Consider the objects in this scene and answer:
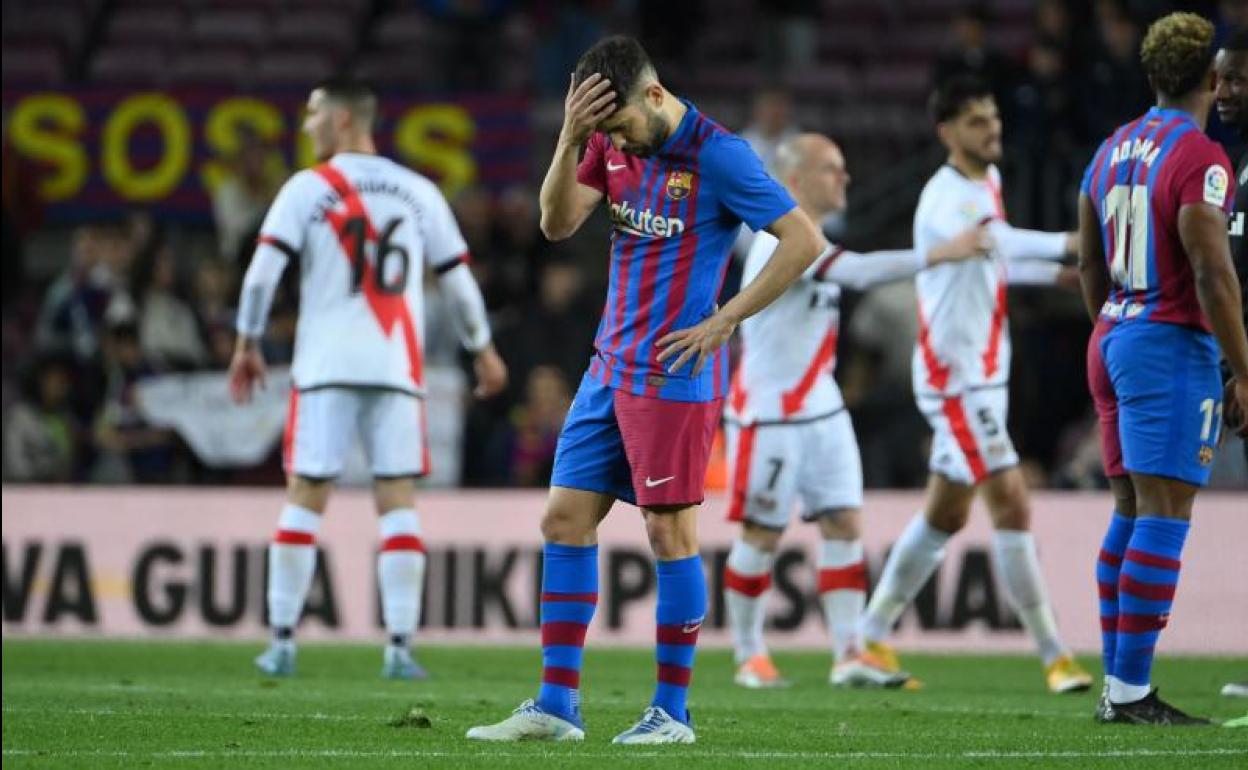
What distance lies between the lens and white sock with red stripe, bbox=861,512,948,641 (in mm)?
10180

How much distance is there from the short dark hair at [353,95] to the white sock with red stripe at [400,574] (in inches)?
73.0

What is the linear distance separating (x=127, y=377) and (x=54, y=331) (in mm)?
1057

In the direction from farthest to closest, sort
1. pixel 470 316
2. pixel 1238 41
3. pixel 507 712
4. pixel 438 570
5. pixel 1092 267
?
pixel 438 570
pixel 470 316
pixel 507 712
pixel 1092 267
pixel 1238 41

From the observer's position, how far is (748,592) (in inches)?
403

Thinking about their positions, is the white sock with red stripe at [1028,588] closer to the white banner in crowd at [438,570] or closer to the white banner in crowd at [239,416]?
the white banner in crowd at [438,570]

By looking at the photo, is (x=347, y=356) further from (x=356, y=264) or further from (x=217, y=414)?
(x=217, y=414)

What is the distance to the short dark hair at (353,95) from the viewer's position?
34.3ft

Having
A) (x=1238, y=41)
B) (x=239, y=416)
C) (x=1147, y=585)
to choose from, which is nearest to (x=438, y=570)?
(x=239, y=416)

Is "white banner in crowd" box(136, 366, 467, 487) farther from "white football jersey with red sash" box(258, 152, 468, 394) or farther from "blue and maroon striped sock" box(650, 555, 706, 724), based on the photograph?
"blue and maroon striped sock" box(650, 555, 706, 724)

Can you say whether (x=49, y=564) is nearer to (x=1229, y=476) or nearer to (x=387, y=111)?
(x=387, y=111)

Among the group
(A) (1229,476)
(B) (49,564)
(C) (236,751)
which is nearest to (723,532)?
A: (A) (1229,476)

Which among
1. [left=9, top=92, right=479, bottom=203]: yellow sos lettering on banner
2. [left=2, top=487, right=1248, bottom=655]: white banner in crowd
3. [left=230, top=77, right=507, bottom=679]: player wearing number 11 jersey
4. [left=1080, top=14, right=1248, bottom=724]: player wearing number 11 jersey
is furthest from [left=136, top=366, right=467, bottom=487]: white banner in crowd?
[left=1080, top=14, right=1248, bottom=724]: player wearing number 11 jersey

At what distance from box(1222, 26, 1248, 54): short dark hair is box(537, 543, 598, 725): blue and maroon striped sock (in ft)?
9.48

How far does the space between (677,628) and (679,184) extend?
1.38 meters
